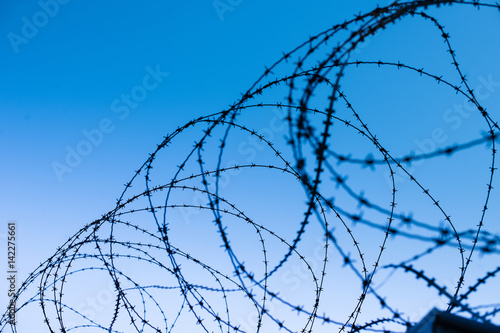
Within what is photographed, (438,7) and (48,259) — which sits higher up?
(438,7)

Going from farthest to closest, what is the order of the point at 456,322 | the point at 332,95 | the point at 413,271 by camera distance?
1. the point at 332,95
2. the point at 413,271
3. the point at 456,322

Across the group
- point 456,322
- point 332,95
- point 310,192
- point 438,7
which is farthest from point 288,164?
point 456,322

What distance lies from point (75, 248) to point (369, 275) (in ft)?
10.3

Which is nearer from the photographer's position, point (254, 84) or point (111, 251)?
point (254, 84)

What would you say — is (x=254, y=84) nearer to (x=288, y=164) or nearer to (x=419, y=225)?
(x=288, y=164)

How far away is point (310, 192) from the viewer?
4.27 meters

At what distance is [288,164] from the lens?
491 cm

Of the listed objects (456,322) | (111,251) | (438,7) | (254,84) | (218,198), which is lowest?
(456,322)

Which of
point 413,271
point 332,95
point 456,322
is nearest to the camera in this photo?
point 456,322

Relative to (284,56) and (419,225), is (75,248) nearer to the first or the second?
(284,56)

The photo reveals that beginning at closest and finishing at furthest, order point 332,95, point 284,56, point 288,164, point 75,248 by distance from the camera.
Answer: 1. point 332,95
2. point 284,56
3. point 288,164
4. point 75,248

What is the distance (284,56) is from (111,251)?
9.22ft

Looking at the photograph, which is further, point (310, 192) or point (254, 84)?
point (254, 84)

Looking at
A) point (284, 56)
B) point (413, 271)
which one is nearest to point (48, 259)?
point (284, 56)
